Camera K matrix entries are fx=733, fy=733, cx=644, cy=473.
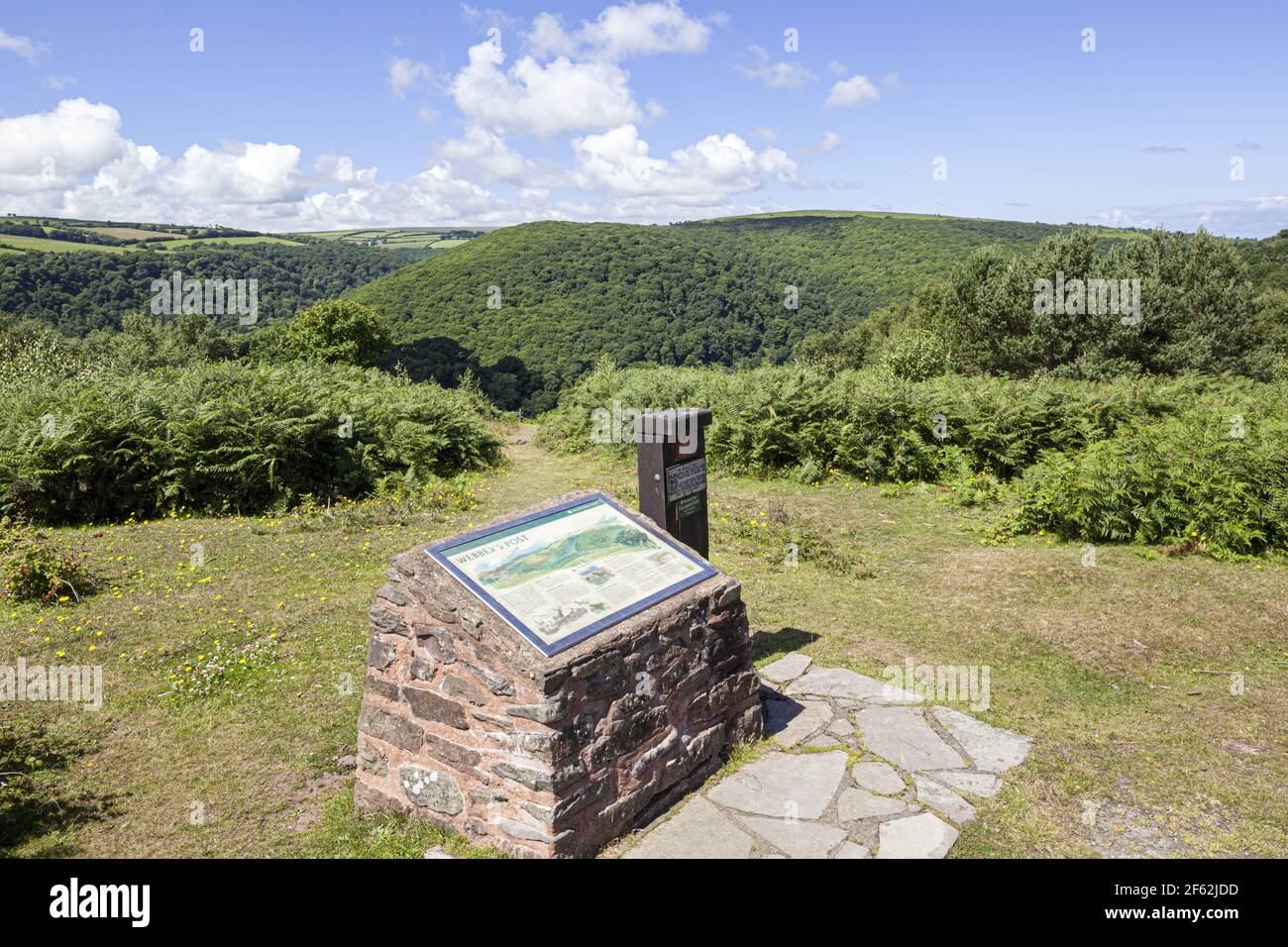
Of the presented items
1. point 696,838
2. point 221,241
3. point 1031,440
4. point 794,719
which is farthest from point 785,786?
point 221,241

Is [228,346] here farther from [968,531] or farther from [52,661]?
[968,531]

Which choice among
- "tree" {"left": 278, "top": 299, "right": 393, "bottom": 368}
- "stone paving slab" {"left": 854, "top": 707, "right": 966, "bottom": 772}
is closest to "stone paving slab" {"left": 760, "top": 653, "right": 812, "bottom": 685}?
"stone paving slab" {"left": 854, "top": 707, "right": 966, "bottom": 772}

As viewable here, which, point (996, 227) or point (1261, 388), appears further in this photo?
point (996, 227)

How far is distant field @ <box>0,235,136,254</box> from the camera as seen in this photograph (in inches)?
1789

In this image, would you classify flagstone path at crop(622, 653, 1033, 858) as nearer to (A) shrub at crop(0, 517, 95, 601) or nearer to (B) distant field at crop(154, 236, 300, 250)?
(A) shrub at crop(0, 517, 95, 601)

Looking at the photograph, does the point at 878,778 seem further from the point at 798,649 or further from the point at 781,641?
the point at 781,641

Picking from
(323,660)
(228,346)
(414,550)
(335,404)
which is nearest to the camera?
(414,550)

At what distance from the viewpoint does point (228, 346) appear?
33.3m


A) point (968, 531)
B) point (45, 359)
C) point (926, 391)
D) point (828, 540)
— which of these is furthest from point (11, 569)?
point (45, 359)

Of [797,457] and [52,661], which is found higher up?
[797,457]

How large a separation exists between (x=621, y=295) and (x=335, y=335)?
83.2 ft

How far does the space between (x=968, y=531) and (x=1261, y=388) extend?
7.42 m

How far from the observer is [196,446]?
10.7 metres

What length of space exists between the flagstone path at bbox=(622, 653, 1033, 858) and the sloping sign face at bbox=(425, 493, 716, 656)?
1118 millimetres
